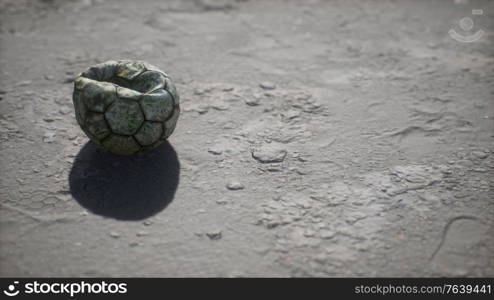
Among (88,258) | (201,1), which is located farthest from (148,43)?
(88,258)

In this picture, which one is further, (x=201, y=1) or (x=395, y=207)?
(x=201, y=1)

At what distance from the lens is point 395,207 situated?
288 centimetres

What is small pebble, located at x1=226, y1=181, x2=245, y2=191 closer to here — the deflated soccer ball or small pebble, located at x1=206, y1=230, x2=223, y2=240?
small pebble, located at x1=206, y1=230, x2=223, y2=240

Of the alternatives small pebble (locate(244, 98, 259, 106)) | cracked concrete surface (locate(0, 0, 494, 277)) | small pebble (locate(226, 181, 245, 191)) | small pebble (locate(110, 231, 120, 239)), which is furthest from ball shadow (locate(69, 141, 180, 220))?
small pebble (locate(244, 98, 259, 106))

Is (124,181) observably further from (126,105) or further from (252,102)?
(252,102)

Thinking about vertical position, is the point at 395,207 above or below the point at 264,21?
below

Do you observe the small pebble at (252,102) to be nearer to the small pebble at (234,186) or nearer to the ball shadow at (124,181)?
the ball shadow at (124,181)

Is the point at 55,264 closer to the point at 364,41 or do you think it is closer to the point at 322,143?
the point at 322,143

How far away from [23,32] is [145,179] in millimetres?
3064

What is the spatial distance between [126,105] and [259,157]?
1.00 m

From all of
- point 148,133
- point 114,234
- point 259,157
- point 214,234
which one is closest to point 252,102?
point 259,157

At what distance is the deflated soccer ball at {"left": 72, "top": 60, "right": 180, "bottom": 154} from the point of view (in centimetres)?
283

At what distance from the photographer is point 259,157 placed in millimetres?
3287

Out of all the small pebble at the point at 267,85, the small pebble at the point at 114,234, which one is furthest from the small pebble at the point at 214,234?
the small pebble at the point at 267,85
